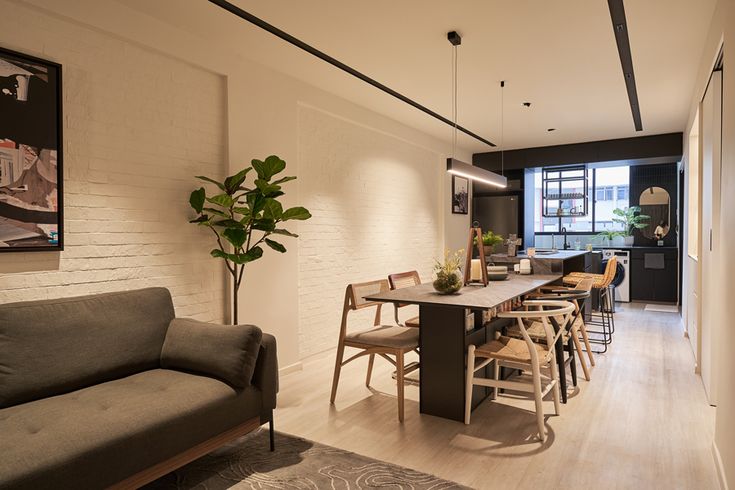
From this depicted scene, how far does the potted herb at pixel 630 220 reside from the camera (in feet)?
28.7

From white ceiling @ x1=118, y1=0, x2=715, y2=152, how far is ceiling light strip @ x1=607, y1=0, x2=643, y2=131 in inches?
1.7

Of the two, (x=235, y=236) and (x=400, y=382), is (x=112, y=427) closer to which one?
(x=235, y=236)

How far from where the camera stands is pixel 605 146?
24.5ft

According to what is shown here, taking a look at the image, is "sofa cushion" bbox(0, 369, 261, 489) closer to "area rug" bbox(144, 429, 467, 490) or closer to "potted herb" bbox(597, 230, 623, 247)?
"area rug" bbox(144, 429, 467, 490)

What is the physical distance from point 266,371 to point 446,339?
1186mm

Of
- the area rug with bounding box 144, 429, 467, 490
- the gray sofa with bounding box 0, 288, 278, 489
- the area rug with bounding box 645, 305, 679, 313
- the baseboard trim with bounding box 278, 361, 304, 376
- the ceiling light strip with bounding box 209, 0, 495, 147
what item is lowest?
the area rug with bounding box 144, 429, 467, 490

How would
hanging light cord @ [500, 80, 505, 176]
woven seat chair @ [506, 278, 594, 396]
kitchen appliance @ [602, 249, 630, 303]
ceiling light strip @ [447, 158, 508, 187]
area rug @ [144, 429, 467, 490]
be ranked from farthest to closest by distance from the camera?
kitchen appliance @ [602, 249, 630, 303] → hanging light cord @ [500, 80, 505, 176] → ceiling light strip @ [447, 158, 508, 187] → woven seat chair @ [506, 278, 594, 396] → area rug @ [144, 429, 467, 490]

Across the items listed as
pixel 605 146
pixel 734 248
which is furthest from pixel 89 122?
pixel 605 146

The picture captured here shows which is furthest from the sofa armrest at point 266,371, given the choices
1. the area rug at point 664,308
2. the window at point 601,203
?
the window at point 601,203

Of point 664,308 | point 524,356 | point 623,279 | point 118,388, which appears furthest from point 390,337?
point 623,279

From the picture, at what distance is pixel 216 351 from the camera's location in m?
2.53

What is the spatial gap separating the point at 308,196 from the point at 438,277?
174cm

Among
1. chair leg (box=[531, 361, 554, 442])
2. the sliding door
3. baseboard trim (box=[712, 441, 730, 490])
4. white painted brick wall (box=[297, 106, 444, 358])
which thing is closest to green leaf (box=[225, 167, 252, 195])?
white painted brick wall (box=[297, 106, 444, 358])

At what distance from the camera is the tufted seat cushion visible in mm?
3225
